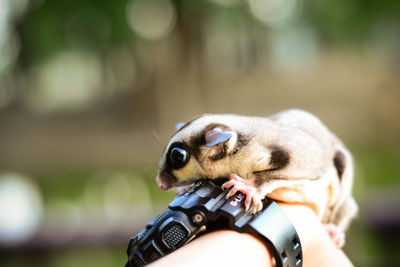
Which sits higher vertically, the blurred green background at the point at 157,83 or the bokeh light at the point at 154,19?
the bokeh light at the point at 154,19

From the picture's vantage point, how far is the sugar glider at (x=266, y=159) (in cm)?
177

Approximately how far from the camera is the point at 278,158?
1858 millimetres

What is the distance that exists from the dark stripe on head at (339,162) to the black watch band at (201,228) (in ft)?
2.31

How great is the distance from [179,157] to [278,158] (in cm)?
38

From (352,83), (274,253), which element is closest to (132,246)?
(274,253)

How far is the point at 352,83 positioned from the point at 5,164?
9.68 metres

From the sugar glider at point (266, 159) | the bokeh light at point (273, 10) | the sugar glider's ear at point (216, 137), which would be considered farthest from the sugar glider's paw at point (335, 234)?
the bokeh light at point (273, 10)

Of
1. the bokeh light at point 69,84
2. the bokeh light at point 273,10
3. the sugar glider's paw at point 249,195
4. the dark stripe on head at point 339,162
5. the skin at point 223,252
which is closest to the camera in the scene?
the skin at point 223,252

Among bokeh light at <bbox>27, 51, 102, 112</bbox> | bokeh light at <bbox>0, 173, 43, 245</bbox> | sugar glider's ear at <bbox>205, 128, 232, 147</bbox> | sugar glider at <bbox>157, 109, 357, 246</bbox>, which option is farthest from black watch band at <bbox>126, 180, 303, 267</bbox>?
bokeh light at <bbox>27, 51, 102, 112</bbox>

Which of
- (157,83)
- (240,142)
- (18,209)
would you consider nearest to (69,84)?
(157,83)

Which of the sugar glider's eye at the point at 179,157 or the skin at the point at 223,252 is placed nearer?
the skin at the point at 223,252

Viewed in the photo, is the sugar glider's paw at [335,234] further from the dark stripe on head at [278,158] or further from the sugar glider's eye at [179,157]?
the sugar glider's eye at [179,157]

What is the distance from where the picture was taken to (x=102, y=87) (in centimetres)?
1783

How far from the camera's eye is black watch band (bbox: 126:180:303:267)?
1393 millimetres
